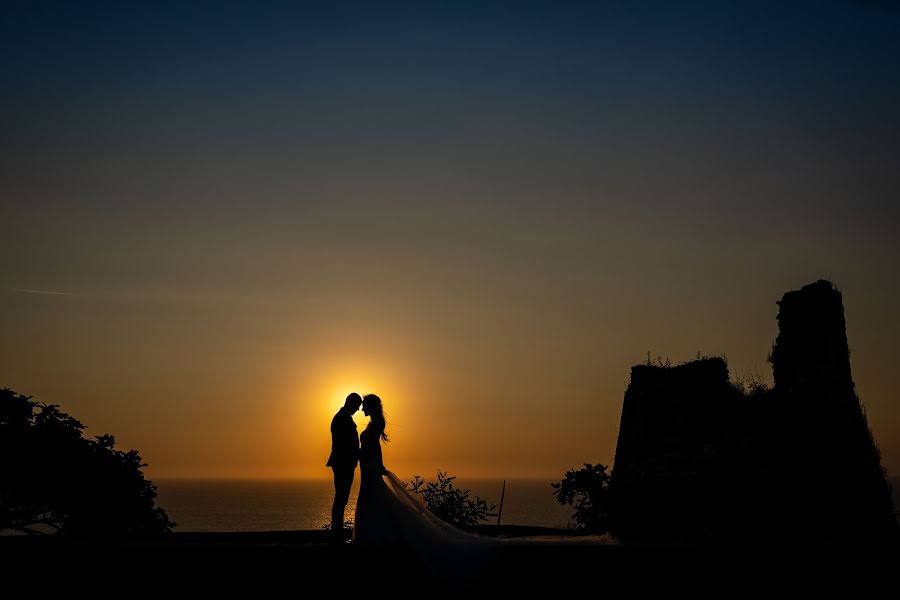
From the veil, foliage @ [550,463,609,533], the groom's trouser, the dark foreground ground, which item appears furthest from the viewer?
foliage @ [550,463,609,533]

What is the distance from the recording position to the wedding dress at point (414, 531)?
1123cm

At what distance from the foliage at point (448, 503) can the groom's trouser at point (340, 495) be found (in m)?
10.1

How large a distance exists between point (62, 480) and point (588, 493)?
14.0 metres

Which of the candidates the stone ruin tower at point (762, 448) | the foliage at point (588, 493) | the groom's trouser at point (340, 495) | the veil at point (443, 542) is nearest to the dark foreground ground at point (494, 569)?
the veil at point (443, 542)

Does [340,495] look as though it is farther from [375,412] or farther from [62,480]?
[62,480]

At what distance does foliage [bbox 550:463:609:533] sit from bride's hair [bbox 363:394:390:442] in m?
9.91

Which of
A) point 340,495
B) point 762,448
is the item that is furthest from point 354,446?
point 762,448

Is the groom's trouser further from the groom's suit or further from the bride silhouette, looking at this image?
the bride silhouette

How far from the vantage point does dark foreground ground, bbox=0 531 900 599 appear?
986cm

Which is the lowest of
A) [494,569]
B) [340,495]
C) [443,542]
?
[494,569]

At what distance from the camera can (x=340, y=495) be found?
12.9 meters

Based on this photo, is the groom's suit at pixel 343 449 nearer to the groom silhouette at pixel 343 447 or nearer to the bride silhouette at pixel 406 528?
the groom silhouette at pixel 343 447

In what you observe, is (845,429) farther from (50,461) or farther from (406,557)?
(50,461)

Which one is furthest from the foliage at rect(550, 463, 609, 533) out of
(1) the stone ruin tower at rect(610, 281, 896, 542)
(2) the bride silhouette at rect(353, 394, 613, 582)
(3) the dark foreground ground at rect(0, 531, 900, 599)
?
(3) the dark foreground ground at rect(0, 531, 900, 599)
